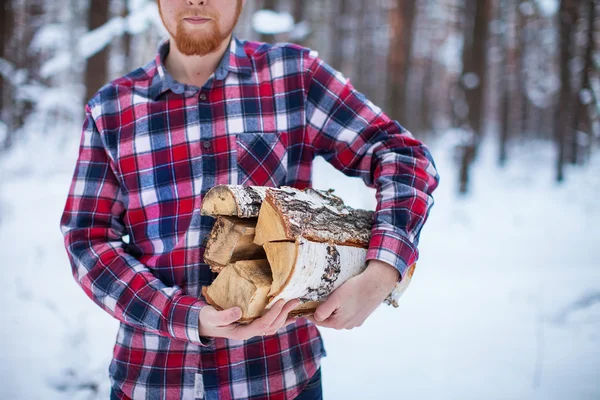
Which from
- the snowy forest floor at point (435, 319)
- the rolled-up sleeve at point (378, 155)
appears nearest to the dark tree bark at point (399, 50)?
the snowy forest floor at point (435, 319)

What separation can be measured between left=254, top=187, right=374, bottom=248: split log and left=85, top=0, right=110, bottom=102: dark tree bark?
4.14 meters

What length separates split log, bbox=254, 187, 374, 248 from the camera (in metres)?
1.21

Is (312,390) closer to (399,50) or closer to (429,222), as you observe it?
(429,222)

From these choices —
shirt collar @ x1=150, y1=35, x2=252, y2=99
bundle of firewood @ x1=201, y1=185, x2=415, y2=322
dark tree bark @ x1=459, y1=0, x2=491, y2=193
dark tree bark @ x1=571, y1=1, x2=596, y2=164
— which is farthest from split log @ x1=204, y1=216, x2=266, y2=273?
dark tree bark @ x1=459, y1=0, x2=491, y2=193

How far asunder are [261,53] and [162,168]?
0.56 meters

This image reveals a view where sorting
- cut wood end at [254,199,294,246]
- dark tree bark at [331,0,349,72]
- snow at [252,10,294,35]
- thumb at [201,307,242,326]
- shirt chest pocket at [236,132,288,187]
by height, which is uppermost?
dark tree bark at [331,0,349,72]

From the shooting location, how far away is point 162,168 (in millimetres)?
1565

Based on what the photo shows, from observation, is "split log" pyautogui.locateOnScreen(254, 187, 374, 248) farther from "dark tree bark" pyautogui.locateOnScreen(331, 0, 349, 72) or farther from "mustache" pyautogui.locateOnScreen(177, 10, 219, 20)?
Answer: "dark tree bark" pyautogui.locateOnScreen(331, 0, 349, 72)

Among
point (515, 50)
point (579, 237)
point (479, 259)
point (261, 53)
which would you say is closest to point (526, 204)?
point (579, 237)

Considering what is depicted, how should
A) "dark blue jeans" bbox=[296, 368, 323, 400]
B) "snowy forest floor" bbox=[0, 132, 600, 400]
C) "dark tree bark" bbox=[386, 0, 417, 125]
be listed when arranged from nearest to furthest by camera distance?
"dark blue jeans" bbox=[296, 368, 323, 400]
"snowy forest floor" bbox=[0, 132, 600, 400]
"dark tree bark" bbox=[386, 0, 417, 125]

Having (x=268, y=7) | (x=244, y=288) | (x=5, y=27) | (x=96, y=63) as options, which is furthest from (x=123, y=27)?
(x=244, y=288)

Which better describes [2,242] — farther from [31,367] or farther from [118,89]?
[118,89]

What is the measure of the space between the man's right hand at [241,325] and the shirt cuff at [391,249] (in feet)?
0.96

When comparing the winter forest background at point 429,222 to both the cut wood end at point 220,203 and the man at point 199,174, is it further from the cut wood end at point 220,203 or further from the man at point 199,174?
the cut wood end at point 220,203
